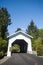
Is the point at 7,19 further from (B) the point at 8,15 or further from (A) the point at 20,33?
(A) the point at 20,33

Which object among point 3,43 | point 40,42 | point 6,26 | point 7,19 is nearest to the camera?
point 3,43

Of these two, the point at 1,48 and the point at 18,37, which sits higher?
the point at 18,37

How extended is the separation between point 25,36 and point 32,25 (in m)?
70.8

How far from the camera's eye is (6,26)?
61000mm

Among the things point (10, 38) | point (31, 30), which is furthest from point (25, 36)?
point (31, 30)

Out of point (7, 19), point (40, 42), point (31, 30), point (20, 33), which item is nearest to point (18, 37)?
point (20, 33)

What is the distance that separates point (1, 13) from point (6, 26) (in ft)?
21.9

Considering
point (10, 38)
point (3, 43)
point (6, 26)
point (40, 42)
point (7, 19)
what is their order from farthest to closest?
1. point (7, 19)
2. point (6, 26)
3. point (40, 42)
4. point (10, 38)
5. point (3, 43)

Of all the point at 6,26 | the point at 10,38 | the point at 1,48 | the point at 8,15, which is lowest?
the point at 1,48

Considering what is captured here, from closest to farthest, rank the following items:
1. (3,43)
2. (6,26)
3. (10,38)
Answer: (3,43) → (10,38) → (6,26)

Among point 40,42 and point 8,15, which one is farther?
point 8,15

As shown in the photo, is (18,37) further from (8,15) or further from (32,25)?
(32,25)

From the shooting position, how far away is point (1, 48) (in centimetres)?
3606

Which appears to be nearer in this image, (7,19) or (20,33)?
(20,33)
